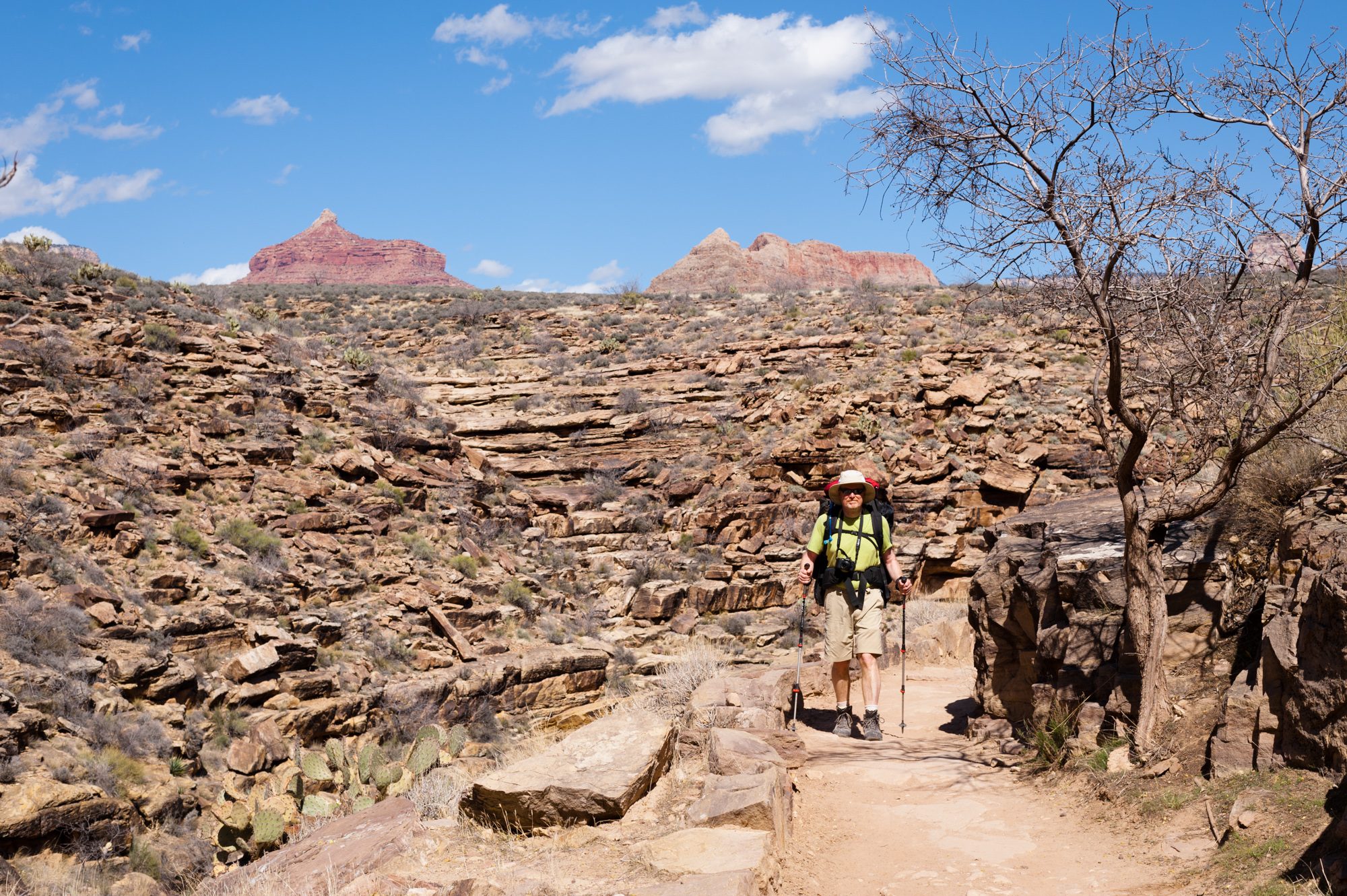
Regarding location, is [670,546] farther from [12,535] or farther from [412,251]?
[412,251]

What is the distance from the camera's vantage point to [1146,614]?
5.89 meters

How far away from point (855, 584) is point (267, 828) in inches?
219

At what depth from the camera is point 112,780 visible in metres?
9.42

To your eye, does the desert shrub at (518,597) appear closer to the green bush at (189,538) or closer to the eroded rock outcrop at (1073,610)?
the green bush at (189,538)

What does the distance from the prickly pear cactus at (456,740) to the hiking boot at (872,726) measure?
629 centimetres

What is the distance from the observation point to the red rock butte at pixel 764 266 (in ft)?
239

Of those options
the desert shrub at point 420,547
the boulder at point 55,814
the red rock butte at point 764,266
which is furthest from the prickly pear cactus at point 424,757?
the red rock butte at point 764,266

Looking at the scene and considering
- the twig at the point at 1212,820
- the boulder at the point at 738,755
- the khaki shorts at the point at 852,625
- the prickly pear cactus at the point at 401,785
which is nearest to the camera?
the twig at the point at 1212,820

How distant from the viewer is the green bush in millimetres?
14578

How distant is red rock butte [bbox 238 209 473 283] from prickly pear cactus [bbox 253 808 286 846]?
13346 cm

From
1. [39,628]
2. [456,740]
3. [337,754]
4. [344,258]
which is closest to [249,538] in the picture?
[39,628]

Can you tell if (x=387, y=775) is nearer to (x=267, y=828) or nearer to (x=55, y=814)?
(x=267, y=828)

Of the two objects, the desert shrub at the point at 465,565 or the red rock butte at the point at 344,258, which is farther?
the red rock butte at the point at 344,258

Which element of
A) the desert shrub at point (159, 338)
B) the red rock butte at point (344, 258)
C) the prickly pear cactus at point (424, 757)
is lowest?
the prickly pear cactus at point (424, 757)
